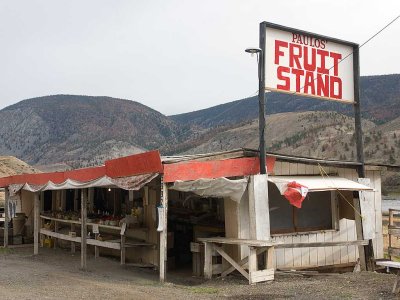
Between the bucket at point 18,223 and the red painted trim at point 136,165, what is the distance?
33.9 ft

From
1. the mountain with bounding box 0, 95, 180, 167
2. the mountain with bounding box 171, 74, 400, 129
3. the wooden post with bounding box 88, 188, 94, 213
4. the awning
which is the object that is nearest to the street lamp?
the awning

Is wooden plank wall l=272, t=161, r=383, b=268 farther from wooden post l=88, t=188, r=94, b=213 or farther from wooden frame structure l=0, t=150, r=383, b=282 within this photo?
wooden post l=88, t=188, r=94, b=213

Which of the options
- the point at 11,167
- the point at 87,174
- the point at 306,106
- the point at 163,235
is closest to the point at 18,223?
the point at 87,174

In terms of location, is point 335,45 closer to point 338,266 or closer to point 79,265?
point 338,266

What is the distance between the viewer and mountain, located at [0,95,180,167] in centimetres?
11794

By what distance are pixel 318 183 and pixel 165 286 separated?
3.78 m

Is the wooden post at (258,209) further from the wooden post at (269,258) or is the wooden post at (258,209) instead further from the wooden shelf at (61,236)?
the wooden shelf at (61,236)

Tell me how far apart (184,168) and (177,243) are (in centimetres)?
470

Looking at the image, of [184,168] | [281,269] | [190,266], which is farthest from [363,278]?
[190,266]

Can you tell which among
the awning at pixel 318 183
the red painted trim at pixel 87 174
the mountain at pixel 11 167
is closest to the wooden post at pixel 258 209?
the awning at pixel 318 183

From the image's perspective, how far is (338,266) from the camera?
40.0 ft

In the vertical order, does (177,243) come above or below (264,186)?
below

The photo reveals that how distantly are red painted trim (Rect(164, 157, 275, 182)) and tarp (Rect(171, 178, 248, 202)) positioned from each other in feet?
0.46

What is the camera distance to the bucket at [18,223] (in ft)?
66.6
